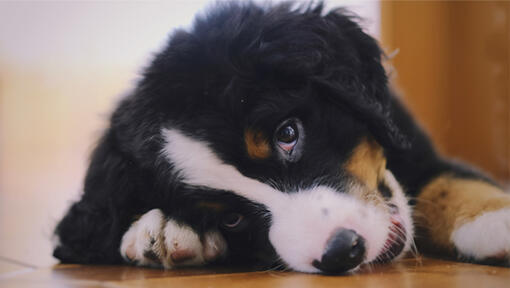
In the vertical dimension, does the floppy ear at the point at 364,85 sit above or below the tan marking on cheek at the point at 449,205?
above

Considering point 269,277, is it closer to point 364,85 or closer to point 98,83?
point 364,85

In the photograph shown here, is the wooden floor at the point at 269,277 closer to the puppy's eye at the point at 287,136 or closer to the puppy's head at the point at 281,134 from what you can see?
the puppy's head at the point at 281,134

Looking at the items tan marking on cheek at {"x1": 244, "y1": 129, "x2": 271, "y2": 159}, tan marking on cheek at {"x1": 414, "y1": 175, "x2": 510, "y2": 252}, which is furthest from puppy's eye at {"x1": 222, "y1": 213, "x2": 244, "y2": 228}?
tan marking on cheek at {"x1": 414, "y1": 175, "x2": 510, "y2": 252}

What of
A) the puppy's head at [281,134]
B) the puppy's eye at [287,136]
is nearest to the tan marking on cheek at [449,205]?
the puppy's head at [281,134]

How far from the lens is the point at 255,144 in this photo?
1.76 meters

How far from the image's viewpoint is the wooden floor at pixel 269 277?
152cm

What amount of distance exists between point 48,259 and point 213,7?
1256 mm

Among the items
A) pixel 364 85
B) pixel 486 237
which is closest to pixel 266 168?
pixel 364 85

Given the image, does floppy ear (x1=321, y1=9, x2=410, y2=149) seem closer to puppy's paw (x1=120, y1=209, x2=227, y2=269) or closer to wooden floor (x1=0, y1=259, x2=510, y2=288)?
wooden floor (x1=0, y1=259, x2=510, y2=288)

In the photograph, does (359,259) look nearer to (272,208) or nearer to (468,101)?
(272,208)

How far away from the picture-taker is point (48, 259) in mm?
2447

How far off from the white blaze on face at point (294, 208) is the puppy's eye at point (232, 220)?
13 cm

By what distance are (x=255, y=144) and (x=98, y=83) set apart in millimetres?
2822

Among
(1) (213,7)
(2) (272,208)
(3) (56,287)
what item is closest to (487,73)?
(1) (213,7)
